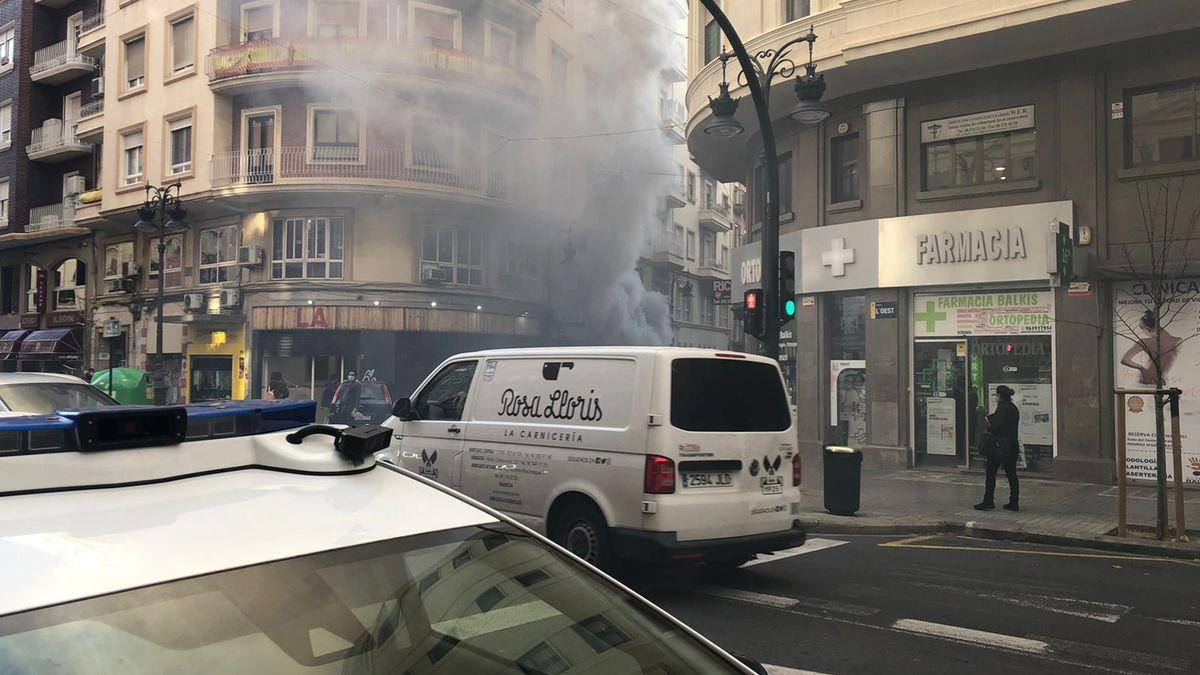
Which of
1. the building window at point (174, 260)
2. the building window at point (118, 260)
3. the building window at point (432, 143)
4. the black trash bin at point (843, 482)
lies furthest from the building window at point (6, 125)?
the black trash bin at point (843, 482)

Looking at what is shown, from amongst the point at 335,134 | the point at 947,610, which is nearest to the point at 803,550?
the point at 947,610

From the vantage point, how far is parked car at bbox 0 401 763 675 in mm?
1375

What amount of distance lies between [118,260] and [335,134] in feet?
39.0

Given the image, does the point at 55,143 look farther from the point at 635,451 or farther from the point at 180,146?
the point at 635,451

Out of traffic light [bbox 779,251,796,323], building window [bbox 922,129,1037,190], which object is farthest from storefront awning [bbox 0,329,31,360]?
building window [bbox 922,129,1037,190]

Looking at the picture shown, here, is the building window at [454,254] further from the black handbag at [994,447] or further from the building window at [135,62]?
the black handbag at [994,447]

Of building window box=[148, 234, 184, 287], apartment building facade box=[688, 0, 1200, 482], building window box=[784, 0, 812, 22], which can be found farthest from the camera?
building window box=[148, 234, 184, 287]

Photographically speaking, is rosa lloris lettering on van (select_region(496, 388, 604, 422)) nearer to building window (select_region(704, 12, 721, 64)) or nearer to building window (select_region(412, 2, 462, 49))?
building window (select_region(704, 12, 721, 64))

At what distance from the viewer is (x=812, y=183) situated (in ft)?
53.1

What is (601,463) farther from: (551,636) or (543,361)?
(551,636)

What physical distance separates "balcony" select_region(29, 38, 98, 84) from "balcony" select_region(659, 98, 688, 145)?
22844 millimetres

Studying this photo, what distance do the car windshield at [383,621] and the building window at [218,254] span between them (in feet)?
92.5

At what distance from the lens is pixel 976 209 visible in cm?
1409

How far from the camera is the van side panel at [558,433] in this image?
6074mm
